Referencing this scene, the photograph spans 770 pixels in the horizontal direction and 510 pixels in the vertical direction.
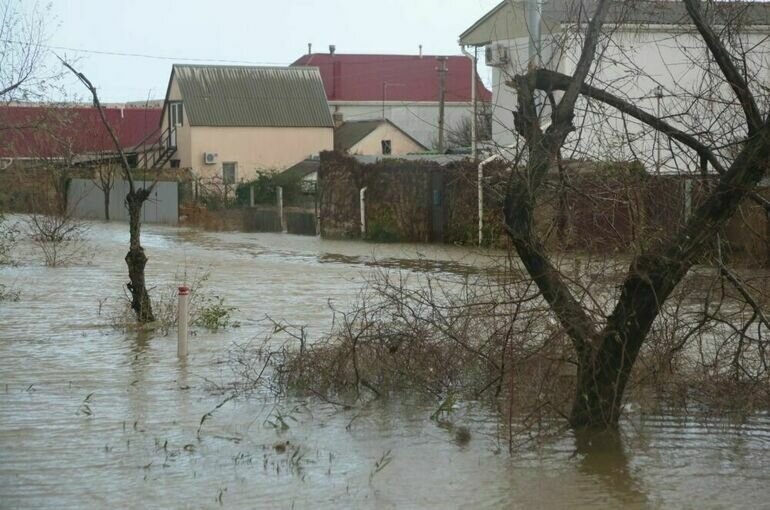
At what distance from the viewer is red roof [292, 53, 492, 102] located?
66188 millimetres

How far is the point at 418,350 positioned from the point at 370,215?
73.1 ft

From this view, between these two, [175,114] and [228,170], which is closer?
[228,170]

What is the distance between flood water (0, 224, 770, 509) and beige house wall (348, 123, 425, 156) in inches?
1676

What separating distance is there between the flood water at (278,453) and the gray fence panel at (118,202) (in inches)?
1258

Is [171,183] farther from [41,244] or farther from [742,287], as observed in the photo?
[742,287]

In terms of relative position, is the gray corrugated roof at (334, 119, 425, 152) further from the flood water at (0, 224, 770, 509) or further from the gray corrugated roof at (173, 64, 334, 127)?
the flood water at (0, 224, 770, 509)

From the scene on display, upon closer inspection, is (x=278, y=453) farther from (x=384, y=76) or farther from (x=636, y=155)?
(x=384, y=76)

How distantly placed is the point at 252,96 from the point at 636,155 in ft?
156

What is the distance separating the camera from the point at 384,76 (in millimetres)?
68375

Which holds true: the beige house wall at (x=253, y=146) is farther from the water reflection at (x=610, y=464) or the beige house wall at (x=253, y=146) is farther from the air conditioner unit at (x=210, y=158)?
the water reflection at (x=610, y=464)

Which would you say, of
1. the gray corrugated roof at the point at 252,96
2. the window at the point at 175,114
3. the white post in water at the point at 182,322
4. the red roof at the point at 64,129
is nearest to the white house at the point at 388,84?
the gray corrugated roof at the point at 252,96

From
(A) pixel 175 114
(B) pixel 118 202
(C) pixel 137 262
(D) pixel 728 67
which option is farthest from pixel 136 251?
(A) pixel 175 114

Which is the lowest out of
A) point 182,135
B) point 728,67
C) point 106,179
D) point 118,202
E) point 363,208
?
point 363,208

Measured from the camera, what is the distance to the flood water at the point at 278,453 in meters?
8.33
